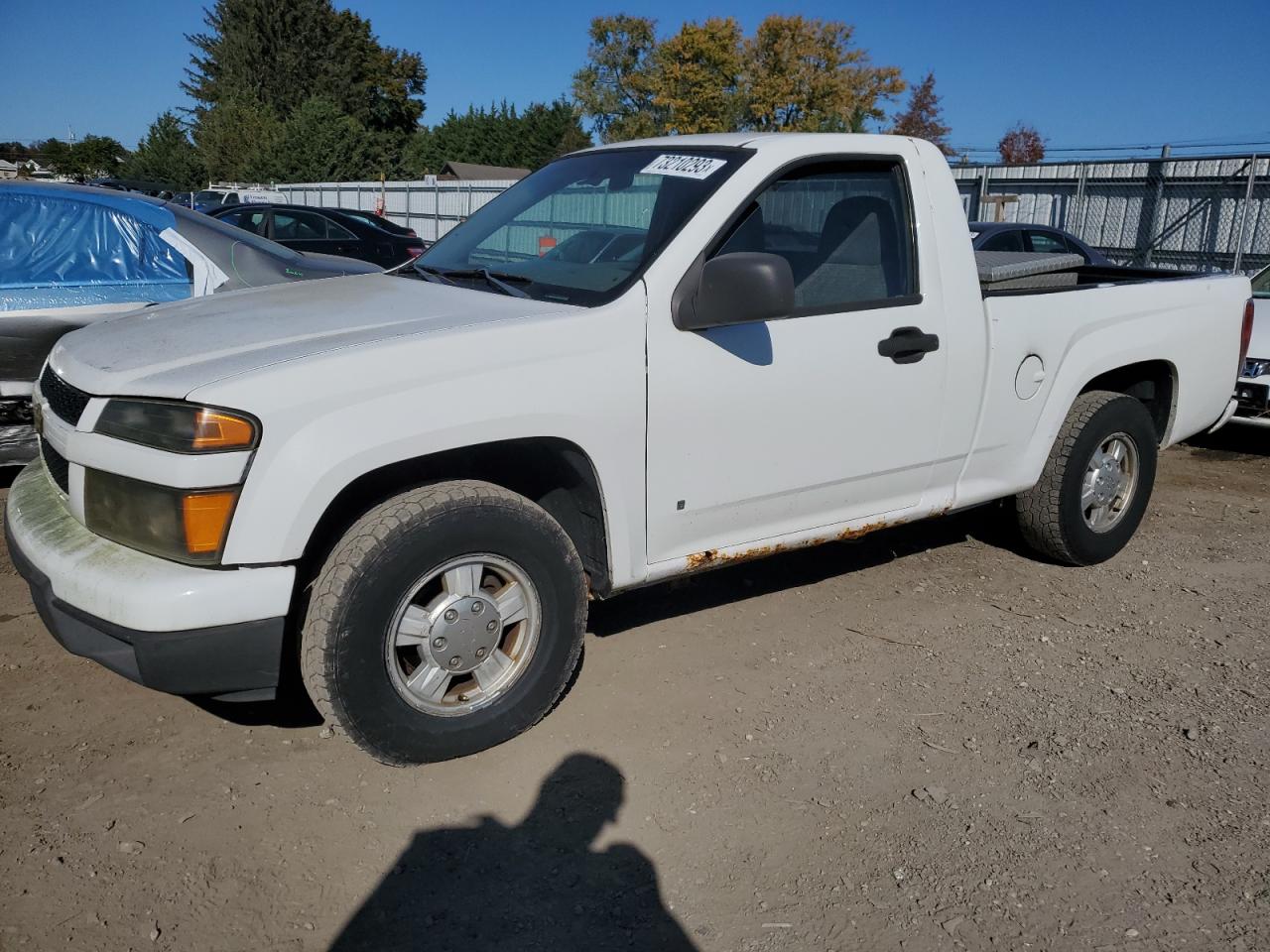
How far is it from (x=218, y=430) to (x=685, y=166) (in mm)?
1892

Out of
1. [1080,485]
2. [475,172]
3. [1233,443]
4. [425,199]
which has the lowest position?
[1233,443]

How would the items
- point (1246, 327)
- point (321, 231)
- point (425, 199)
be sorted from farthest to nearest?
point (425, 199)
point (321, 231)
point (1246, 327)

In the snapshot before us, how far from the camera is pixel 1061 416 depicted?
4582 mm

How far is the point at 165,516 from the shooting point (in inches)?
105

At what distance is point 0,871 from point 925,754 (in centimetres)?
269

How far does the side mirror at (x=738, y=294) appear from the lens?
3146 millimetres

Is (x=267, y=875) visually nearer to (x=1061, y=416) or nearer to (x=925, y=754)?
(x=925, y=754)

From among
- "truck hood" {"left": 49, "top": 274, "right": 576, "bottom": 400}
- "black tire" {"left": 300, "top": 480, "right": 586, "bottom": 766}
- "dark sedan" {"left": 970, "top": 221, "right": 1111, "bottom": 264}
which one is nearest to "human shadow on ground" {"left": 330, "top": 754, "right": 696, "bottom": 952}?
"black tire" {"left": 300, "top": 480, "right": 586, "bottom": 766}

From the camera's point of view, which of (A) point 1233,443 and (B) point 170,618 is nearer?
(B) point 170,618

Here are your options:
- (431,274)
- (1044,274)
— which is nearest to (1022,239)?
(1044,274)

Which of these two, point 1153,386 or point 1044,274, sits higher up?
point 1044,274

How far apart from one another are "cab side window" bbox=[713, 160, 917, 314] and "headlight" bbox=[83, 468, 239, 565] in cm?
194

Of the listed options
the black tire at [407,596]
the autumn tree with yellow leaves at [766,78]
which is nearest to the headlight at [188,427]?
the black tire at [407,596]

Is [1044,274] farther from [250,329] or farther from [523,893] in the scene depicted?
[523,893]
